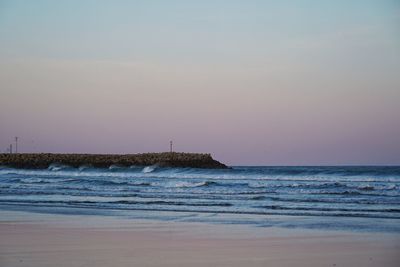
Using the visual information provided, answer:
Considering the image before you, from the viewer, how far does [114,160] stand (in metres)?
71.7

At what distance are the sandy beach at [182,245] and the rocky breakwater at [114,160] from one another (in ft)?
169

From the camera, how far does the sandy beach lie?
9.91 metres

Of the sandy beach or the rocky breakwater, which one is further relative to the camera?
the rocky breakwater

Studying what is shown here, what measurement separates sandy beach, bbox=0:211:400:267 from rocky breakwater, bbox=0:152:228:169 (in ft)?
169

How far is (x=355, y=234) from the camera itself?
1357 cm

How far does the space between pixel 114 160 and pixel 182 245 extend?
199ft

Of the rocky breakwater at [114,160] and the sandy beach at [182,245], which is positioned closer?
the sandy beach at [182,245]

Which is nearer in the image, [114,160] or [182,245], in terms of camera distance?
[182,245]

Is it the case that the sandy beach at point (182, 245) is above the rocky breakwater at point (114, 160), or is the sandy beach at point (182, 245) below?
below

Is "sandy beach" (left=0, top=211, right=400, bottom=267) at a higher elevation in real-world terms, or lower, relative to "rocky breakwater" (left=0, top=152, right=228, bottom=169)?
lower

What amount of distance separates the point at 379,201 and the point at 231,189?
919cm

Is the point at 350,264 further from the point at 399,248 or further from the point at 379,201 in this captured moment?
the point at 379,201

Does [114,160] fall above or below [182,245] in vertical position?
above

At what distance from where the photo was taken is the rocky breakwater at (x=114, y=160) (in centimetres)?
6906
